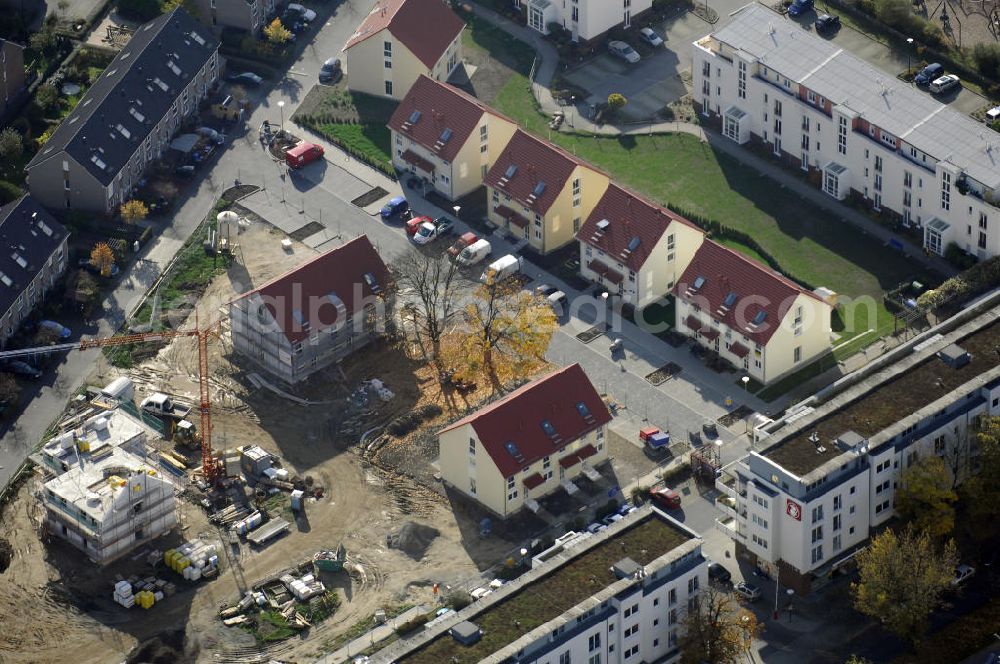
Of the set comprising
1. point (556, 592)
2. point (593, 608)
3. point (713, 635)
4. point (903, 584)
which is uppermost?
point (556, 592)

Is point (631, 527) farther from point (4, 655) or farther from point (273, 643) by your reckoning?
point (4, 655)

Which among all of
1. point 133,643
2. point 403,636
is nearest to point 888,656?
point 403,636

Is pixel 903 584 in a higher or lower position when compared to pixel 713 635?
higher

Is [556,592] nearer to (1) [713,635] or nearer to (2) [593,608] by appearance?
(2) [593,608]

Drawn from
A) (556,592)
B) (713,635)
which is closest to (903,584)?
(713,635)

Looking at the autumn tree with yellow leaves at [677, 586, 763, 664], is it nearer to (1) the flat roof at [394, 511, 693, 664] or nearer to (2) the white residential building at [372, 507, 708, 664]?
(2) the white residential building at [372, 507, 708, 664]

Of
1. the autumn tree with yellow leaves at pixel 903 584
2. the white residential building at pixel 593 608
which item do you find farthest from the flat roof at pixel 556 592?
the autumn tree with yellow leaves at pixel 903 584
